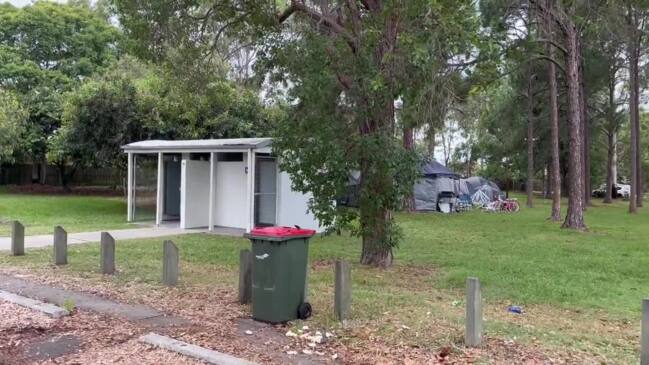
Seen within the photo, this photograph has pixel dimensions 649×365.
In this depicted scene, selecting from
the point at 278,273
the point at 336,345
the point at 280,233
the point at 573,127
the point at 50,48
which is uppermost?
the point at 50,48

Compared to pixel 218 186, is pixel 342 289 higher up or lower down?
lower down

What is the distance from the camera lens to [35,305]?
6.94 metres

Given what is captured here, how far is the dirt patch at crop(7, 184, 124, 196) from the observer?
101 feet

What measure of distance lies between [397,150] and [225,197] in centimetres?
863

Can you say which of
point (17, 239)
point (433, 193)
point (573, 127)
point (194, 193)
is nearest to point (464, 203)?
point (433, 193)

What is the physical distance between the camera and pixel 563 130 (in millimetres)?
38625

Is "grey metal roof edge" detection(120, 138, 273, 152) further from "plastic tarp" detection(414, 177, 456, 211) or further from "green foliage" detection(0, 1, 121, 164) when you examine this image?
"green foliage" detection(0, 1, 121, 164)

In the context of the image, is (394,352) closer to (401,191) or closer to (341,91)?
(401,191)

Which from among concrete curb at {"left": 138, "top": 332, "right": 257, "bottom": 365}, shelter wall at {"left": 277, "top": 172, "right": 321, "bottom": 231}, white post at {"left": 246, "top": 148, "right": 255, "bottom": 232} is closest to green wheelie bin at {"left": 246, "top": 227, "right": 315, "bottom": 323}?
concrete curb at {"left": 138, "top": 332, "right": 257, "bottom": 365}

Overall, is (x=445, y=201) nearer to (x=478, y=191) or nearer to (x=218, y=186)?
(x=478, y=191)

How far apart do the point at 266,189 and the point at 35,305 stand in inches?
363

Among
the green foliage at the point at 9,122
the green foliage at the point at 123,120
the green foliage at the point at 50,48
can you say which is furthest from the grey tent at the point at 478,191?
the green foliage at the point at 50,48

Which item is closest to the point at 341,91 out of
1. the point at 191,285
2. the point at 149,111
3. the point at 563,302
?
the point at 191,285

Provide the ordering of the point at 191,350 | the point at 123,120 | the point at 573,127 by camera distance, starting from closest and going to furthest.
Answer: the point at 191,350 → the point at 573,127 → the point at 123,120
